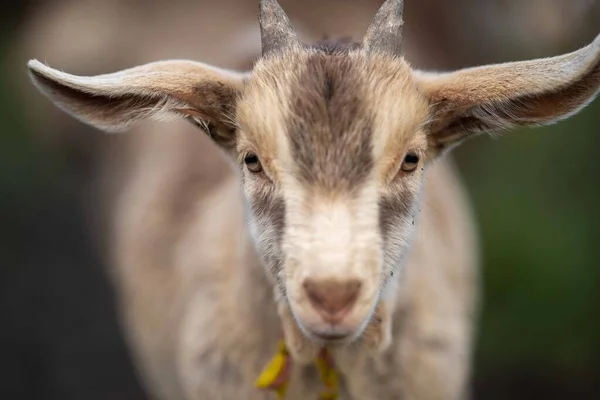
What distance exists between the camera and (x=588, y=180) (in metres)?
4.59

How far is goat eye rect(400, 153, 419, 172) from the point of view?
2.30 metres

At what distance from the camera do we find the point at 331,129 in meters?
2.19

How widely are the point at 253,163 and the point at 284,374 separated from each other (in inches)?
28.3

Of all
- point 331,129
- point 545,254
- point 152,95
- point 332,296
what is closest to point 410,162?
point 331,129

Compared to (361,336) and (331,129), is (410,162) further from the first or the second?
(361,336)

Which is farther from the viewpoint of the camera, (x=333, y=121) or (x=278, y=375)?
(x=278, y=375)

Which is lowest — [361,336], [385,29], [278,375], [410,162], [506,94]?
[278,375]

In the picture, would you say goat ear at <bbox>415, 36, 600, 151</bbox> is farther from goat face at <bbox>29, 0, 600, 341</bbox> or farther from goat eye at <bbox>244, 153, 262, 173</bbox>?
goat eye at <bbox>244, 153, 262, 173</bbox>

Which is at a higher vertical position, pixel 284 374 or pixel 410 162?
pixel 410 162

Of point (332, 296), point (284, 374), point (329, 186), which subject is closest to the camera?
point (332, 296)

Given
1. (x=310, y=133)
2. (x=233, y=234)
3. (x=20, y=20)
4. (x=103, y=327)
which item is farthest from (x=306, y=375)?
(x=20, y=20)

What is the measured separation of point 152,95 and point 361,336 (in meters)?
0.96

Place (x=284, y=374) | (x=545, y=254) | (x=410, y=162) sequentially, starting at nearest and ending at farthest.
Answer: (x=410, y=162) < (x=284, y=374) < (x=545, y=254)

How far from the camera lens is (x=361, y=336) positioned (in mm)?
2486
